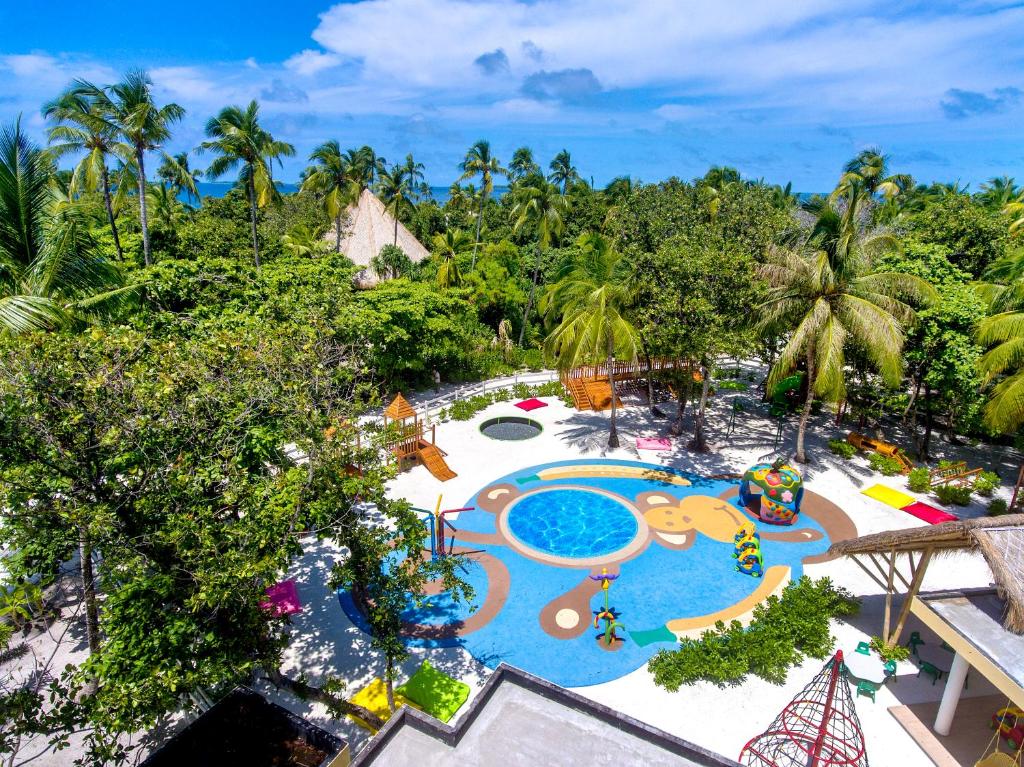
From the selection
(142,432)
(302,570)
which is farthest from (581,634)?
(142,432)

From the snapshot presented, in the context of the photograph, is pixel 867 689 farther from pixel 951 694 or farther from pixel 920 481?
pixel 920 481

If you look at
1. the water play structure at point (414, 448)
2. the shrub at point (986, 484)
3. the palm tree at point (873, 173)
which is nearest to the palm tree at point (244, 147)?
the water play structure at point (414, 448)

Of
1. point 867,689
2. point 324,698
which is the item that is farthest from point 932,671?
point 324,698

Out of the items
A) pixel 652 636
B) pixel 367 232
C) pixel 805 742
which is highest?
pixel 367 232

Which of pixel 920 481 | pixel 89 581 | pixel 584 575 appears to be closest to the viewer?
pixel 89 581

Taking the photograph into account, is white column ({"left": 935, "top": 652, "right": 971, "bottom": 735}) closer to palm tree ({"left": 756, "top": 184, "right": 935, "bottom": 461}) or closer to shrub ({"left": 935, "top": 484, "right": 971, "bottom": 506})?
palm tree ({"left": 756, "top": 184, "right": 935, "bottom": 461})

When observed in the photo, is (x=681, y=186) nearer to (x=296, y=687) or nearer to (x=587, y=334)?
(x=587, y=334)
